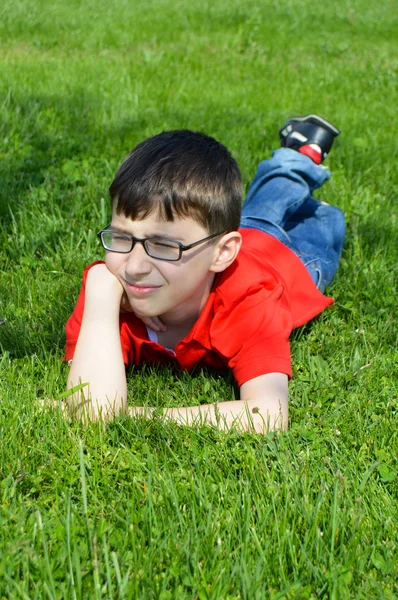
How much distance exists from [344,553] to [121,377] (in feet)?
3.69

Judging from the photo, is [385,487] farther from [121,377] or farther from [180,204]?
[180,204]

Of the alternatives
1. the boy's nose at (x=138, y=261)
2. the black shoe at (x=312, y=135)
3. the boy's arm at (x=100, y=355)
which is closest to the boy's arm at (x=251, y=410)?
the boy's arm at (x=100, y=355)

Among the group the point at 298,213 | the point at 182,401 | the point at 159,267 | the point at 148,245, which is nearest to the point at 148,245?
the point at 148,245

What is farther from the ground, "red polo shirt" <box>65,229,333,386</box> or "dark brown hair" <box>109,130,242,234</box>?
"dark brown hair" <box>109,130,242,234</box>

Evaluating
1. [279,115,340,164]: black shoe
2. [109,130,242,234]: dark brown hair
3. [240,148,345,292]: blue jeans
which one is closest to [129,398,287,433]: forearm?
[109,130,242,234]: dark brown hair

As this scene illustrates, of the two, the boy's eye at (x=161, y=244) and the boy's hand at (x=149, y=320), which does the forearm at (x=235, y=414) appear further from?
the boy's eye at (x=161, y=244)

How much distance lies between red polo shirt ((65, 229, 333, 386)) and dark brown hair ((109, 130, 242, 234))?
26 cm

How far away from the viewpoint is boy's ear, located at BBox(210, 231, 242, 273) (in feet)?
9.60

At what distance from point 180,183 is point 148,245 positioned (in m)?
0.28

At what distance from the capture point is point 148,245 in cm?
271

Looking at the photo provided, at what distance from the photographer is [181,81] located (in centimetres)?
686

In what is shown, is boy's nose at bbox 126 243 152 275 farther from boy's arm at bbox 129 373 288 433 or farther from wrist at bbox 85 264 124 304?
boy's arm at bbox 129 373 288 433

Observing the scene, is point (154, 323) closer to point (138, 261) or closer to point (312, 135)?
point (138, 261)

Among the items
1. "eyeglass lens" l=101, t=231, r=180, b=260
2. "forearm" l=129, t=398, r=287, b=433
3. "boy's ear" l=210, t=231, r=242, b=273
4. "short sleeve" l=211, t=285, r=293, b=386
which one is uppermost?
"eyeglass lens" l=101, t=231, r=180, b=260
